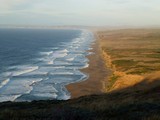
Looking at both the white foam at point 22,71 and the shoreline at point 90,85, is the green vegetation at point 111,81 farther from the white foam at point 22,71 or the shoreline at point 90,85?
the white foam at point 22,71

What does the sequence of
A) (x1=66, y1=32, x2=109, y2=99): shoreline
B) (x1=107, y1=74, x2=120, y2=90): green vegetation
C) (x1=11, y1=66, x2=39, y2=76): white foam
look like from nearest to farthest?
1. (x1=66, y1=32, x2=109, y2=99): shoreline
2. (x1=107, y1=74, x2=120, y2=90): green vegetation
3. (x1=11, y1=66, x2=39, y2=76): white foam

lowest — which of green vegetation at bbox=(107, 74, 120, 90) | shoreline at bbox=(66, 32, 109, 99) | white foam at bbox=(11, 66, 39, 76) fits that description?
white foam at bbox=(11, 66, 39, 76)

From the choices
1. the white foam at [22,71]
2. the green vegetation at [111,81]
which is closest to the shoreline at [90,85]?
the green vegetation at [111,81]

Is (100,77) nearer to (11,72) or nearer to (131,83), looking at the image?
(131,83)

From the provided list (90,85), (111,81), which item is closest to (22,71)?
(90,85)

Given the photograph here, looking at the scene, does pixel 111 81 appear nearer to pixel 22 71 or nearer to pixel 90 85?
pixel 90 85

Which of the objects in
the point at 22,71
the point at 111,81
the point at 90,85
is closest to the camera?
the point at 90,85

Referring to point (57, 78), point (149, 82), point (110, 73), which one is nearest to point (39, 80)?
point (57, 78)

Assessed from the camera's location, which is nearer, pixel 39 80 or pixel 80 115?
pixel 80 115

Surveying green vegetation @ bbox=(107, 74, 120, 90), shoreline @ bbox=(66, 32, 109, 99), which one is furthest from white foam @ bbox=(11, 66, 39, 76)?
green vegetation @ bbox=(107, 74, 120, 90)

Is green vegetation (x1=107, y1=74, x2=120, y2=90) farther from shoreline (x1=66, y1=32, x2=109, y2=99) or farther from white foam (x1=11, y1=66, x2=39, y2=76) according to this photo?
white foam (x1=11, y1=66, x2=39, y2=76)

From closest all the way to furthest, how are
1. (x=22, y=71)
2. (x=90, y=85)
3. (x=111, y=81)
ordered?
(x=90, y=85)
(x=111, y=81)
(x=22, y=71)
